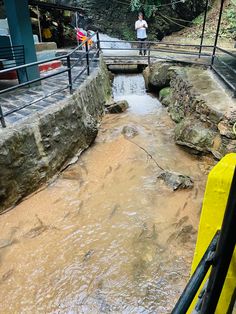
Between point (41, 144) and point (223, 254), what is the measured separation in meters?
3.89

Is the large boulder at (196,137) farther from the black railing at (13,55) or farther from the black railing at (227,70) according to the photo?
the black railing at (13,55)

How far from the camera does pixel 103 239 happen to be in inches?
139

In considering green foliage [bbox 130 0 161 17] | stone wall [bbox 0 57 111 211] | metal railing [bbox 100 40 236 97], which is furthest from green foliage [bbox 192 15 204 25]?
stone wall [bbox 0 57 111 211]

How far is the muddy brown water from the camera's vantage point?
9.27ft

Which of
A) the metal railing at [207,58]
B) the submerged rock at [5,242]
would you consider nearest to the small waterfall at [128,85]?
the metal railing at [207,58]

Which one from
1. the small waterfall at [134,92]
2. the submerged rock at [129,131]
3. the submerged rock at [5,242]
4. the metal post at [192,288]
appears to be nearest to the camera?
the metal post at [192,288]

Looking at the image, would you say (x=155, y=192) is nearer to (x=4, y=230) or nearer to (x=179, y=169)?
(x=179, y=169)

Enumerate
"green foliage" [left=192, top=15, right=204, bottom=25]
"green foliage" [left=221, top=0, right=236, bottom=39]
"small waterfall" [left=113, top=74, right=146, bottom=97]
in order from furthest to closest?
"green foliage" [left=192, top=15, right=204, bottom=25], "green foliage" [left=221, top=0, right=236, bottom=39], "small waterfall" [left=113, top=74, right=146, bottom=97]

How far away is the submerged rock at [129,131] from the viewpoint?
6324 mm

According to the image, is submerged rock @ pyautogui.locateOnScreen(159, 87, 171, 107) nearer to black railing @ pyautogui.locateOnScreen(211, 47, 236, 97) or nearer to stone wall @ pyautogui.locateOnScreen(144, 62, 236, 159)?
stone wall @ pyautogui.locateOnScreen(144, 62, 236, 159)

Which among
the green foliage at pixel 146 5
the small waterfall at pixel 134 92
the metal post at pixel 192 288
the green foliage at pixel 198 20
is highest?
the green foliage at pixel 146 5

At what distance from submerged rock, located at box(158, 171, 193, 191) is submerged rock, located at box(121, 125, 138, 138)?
6.16 ft

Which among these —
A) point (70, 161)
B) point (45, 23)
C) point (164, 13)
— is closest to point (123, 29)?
point (164, 13)

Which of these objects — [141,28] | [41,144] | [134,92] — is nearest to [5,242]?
[41,144]
